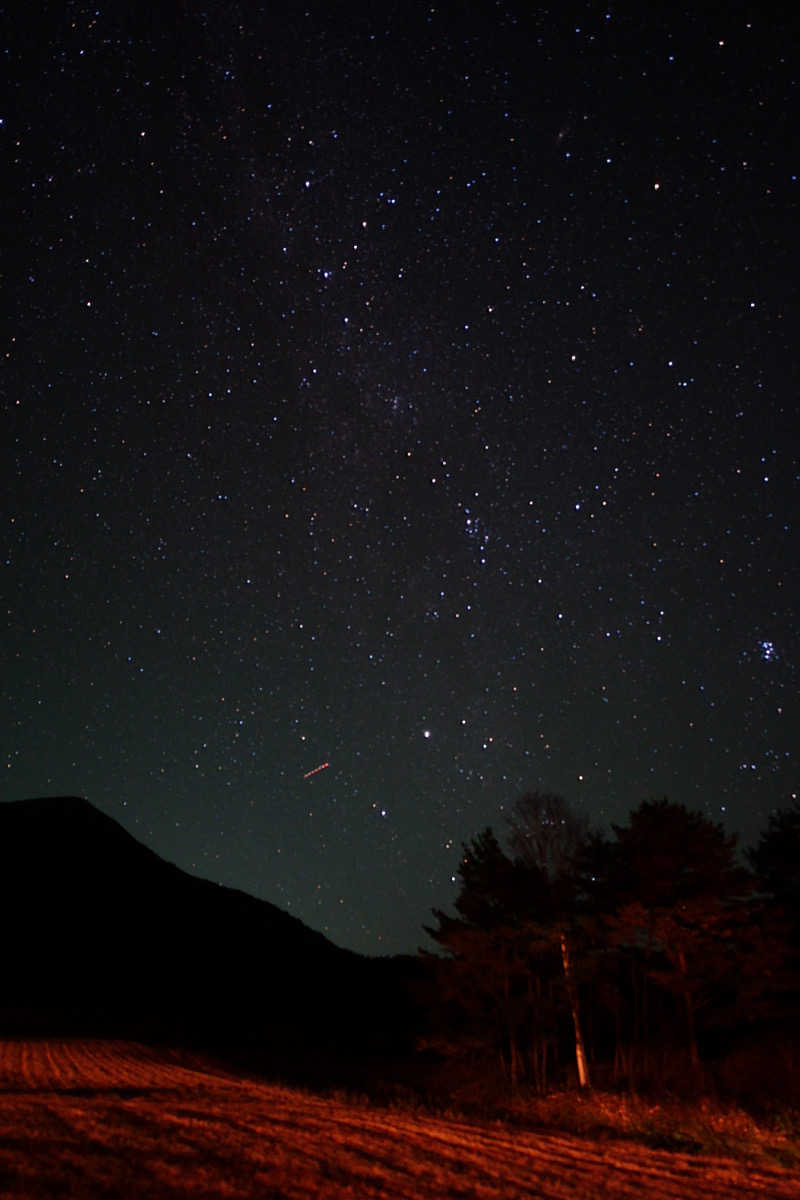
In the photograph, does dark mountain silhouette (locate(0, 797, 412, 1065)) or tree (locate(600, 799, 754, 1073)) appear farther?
dark mountain silhouette (locate(0, 797, 412, 1065))

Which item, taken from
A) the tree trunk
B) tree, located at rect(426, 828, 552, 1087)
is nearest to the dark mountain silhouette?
tree, located at rect(426, 828, 552, 1087)

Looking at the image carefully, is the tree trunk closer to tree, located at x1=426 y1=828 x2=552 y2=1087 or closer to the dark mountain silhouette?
tree, located at x1=426 y1=828 x2=552 y2=1087

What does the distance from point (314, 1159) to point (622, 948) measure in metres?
20.9

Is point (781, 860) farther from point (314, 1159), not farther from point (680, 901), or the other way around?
point (314, 1159)

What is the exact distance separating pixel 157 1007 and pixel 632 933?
4695cm

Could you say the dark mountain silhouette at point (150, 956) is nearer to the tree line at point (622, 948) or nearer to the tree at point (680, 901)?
the tree line at point (622, 948)

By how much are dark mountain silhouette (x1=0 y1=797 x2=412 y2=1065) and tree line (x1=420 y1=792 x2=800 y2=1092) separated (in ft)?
74.8

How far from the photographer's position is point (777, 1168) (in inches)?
343

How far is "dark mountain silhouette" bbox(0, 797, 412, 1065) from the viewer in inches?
2098

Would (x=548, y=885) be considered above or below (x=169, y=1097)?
above

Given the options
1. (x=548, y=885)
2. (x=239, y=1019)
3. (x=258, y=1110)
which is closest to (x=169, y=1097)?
(x=258, y=1110)

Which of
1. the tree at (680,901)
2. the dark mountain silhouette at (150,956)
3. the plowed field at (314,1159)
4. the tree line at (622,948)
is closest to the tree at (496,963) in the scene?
the tree line at (622,948)

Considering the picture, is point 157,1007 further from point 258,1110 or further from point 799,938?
point 258,1110

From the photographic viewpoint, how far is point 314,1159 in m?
8.56
